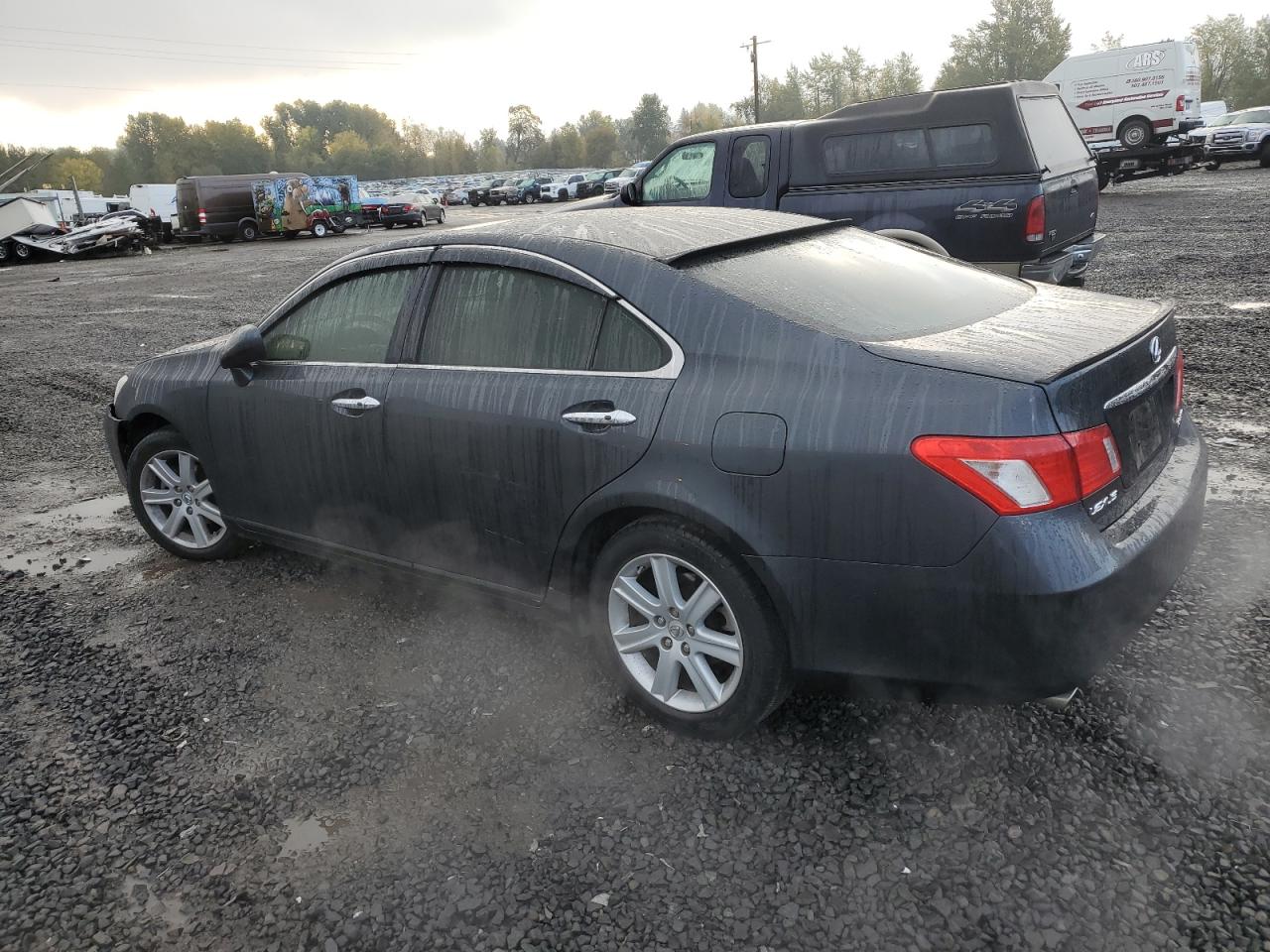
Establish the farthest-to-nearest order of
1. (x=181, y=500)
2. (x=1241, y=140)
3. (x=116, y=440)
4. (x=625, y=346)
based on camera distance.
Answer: (x=1241, y=140) < (x=116, y=440) < (x=181, y=500) < (x=625, y=346)

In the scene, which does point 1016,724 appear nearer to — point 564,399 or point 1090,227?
point 564,399

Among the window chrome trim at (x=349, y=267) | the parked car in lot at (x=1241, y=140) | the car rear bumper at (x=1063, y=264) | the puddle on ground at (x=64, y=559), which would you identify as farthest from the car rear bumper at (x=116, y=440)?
the parked car in lot at (x=1241, y=140)

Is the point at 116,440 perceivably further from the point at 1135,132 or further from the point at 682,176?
the point at 1135,132

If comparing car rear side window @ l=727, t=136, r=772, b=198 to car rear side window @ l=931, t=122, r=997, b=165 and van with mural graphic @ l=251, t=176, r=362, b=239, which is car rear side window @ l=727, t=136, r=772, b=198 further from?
van with mural graphic @ l=251, t=176, r=362, b=239

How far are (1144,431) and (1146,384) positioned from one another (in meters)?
0.14

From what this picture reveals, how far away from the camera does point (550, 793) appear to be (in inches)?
105

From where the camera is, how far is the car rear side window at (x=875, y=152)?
8.16 m

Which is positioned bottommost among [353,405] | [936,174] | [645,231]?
[353,405]

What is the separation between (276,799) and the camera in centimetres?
274

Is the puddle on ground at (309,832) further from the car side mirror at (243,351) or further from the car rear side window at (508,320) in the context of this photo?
the car side mirror at (243,351)

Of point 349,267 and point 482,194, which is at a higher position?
point 482,194

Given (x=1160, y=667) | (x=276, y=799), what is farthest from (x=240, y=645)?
(x=1160, y=667)

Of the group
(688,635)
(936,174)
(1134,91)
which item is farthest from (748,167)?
(1134,91)

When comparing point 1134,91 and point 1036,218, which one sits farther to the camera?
point 1134,91
